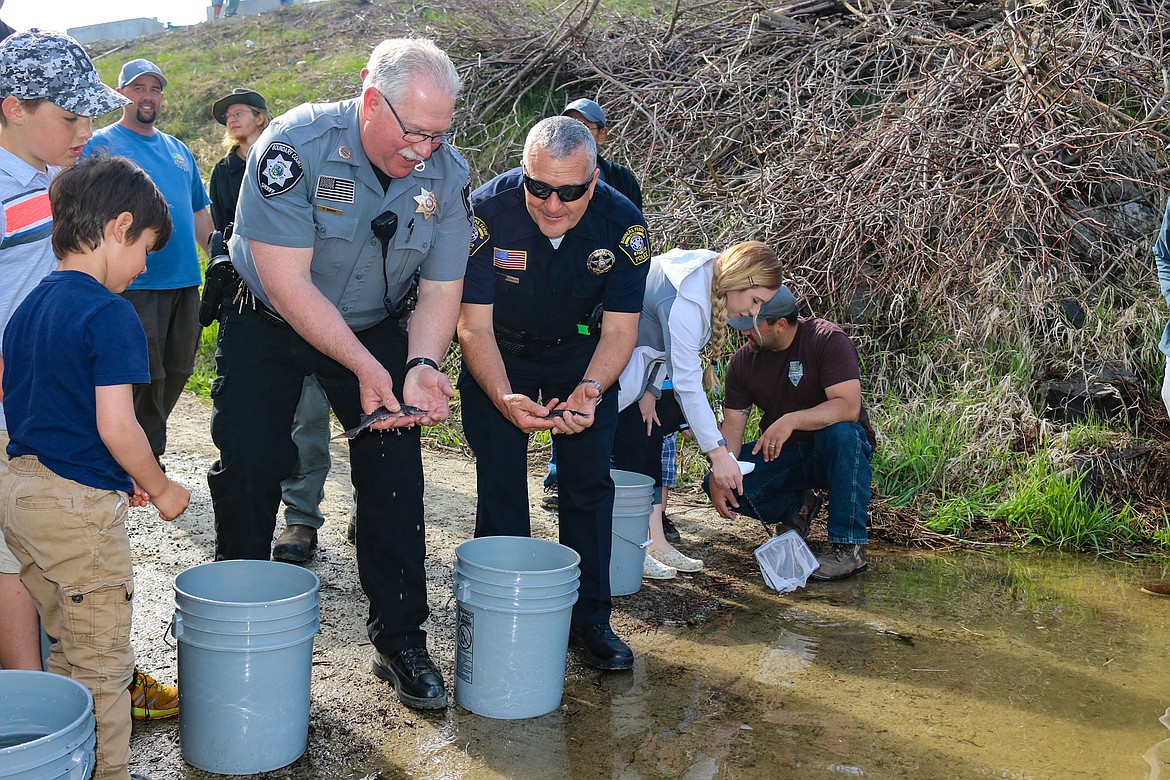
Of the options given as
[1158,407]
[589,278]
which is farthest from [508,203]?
[1158,407]

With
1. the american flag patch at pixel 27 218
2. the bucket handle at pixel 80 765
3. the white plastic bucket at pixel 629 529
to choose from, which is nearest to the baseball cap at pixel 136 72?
the american flag patch at pixel 27 218

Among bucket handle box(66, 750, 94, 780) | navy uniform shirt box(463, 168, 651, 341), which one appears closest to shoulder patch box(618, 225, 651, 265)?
navy uniform shirt box(463, 168, 651, 341)

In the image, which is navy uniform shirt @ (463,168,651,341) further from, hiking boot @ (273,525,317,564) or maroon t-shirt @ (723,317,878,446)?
hiking boot @ (273,525,317,564)

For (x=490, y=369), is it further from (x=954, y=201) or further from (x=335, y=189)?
(x=954, y=201)

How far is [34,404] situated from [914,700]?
2.88m

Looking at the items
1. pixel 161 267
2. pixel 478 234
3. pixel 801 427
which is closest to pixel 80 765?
pixel 478 234

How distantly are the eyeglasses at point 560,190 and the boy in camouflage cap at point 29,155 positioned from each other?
1307 millimetres

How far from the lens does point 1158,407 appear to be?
600cm

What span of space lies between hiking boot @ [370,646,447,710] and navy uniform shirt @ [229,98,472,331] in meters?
1.08

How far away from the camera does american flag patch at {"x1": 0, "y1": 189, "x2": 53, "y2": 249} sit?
8.61 ft

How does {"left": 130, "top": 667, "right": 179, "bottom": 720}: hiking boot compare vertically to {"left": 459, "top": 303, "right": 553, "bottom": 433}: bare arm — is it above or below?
below

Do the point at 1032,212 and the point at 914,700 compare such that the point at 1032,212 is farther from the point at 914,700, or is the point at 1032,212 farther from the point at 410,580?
the point at 410,580

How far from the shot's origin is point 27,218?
267 centimetres

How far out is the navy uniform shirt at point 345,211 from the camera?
286 centimetres
